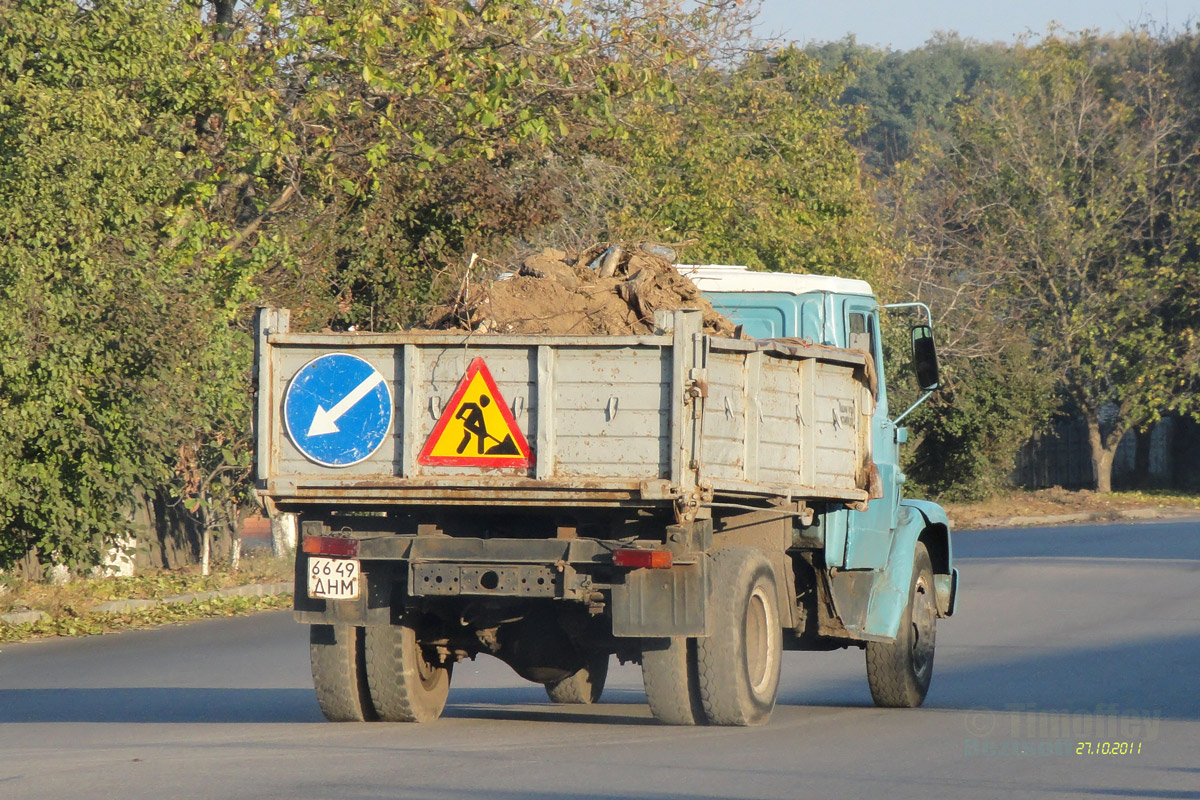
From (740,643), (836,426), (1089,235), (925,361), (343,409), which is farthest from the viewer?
(1089,235)

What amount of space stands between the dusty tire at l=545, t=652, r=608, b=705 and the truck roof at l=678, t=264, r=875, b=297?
251cm

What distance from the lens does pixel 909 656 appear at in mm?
10195

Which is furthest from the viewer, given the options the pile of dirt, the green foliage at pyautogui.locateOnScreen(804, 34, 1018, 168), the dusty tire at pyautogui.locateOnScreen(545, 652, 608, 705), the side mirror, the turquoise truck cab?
the green foliage at pyautogui.locateOnScreen(804, 34, 1018, 168)

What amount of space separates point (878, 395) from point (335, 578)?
11.9 feet

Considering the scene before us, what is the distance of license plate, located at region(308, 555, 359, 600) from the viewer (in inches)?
322

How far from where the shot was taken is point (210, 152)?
57.2 feet

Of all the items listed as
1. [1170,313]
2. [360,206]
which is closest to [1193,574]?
[360,206]

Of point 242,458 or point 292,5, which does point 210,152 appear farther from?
point 242,458

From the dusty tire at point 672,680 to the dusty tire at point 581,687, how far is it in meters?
2.04

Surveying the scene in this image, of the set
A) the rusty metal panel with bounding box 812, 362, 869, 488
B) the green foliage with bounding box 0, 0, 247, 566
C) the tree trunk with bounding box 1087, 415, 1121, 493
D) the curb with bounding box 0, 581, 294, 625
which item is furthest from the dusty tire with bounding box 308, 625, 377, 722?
the tree trunk with bounding box 1087, 415, 1121, 493

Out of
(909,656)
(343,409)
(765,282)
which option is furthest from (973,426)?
(343,409)

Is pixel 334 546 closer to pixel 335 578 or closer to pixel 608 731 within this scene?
pixel 335 578

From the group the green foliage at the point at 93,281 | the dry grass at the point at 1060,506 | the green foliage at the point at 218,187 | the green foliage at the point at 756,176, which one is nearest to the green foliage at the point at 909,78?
the dry grass at the point at 1060,506

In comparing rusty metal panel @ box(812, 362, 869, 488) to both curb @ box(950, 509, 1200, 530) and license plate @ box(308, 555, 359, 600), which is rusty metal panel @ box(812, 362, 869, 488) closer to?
license plate @ box(308, 555, 359, 600)
